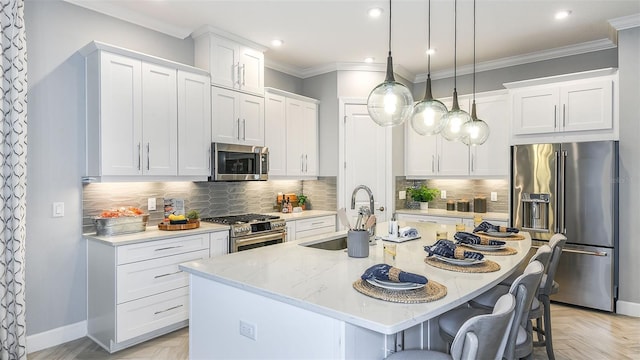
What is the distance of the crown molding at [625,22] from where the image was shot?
354cm

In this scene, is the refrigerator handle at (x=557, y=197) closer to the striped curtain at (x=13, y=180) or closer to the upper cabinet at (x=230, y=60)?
the upper cabinet at (x=230, y=60)

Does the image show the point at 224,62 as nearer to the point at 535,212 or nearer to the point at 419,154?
the point at 419,154

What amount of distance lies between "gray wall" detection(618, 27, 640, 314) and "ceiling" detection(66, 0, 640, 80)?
0.33 m

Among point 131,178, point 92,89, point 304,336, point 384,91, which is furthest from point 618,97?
point 92,89

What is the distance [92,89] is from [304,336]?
9.27ft

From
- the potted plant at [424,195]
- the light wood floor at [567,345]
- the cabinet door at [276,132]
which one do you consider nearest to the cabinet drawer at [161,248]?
the light wood floor at [567,345]

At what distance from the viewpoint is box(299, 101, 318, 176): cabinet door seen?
5.02 meters

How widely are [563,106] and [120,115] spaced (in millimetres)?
4393

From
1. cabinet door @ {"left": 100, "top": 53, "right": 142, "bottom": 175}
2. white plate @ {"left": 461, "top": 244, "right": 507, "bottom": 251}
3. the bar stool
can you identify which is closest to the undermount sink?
white plate @ {"left": 461, "top": 244, "right": 507, "bottom": 251}

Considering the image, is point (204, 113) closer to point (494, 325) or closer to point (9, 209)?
point (9, 209)

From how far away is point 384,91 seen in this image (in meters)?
2.26

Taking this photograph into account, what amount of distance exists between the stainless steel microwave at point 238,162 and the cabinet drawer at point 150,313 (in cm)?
120

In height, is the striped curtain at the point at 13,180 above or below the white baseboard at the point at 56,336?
above

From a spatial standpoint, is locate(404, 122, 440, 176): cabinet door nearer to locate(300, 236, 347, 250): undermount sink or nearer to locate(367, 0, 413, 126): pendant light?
locate(300, 236, 347, 250): undermount sink
